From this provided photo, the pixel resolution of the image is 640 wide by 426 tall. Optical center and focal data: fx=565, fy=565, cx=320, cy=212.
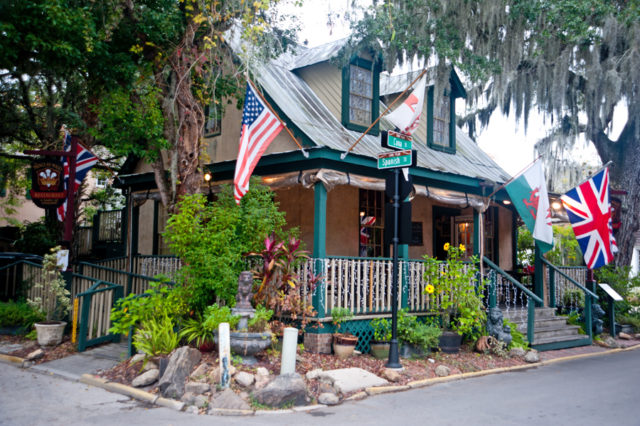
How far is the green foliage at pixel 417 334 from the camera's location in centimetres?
1013

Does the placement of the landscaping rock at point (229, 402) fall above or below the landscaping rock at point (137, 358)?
below

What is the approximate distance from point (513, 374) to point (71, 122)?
483 inches

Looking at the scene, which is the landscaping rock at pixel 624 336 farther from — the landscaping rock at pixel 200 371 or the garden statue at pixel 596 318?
the landscaping rock at pixel 200 371

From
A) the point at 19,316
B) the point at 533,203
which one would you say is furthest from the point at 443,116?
the point at 19,316

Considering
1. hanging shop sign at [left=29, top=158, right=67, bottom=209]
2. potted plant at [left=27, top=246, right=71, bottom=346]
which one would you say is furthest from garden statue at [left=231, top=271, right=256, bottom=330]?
hanging shop sign at [left=29, top=158, right=67, bottom=209]

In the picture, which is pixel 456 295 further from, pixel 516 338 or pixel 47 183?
pixel 47 183

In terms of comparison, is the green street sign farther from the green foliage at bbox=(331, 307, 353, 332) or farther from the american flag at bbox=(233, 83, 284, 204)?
the green foliage at bbox=(331, 307, 353, 332)

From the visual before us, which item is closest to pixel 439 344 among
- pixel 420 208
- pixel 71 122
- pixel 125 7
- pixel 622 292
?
pixel 420 208

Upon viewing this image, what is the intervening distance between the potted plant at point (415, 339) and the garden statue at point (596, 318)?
5795 millimetres

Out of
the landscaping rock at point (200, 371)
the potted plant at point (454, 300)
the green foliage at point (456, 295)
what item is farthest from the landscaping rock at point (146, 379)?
the green foliage at point (456, 295)

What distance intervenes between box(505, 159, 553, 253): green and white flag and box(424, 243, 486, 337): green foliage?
4.91 feet

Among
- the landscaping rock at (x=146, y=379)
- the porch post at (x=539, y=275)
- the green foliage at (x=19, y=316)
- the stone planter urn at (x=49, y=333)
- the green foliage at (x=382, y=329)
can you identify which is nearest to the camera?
the landscaping rock at (x=146, y=379)

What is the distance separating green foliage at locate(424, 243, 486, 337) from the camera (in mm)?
10992

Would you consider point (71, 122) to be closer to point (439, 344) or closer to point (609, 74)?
point (439, 344)
